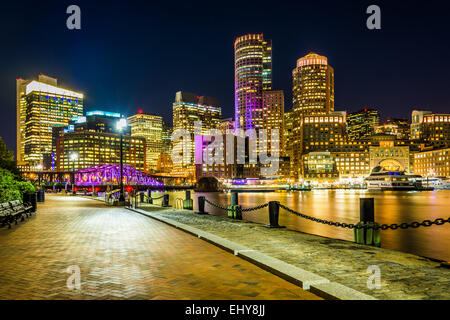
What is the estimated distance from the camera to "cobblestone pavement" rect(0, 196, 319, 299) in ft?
19.2

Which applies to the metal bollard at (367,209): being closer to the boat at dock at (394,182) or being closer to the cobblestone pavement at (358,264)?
the cobblestone pavement at (358,264)

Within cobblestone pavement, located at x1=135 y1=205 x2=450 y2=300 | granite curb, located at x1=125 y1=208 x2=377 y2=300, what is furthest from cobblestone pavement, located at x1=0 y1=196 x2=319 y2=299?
cobblestone pavement, located at x1=135 y1=205 x2=450 y2=300

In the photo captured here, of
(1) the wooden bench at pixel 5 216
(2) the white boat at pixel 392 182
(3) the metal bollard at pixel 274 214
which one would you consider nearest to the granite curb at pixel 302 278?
(3) the metal bollard at pixel 274 214

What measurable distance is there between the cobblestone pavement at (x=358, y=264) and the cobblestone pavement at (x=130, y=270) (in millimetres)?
1114

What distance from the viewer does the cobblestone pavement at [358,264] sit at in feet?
19.7

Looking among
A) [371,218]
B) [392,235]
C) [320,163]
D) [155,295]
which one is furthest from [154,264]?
[320,163]

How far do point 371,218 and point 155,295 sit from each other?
26.0 feet

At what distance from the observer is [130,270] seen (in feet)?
24.0

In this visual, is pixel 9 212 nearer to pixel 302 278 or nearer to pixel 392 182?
pixel 302 278

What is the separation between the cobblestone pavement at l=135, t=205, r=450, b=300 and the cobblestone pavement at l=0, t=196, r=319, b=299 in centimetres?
111

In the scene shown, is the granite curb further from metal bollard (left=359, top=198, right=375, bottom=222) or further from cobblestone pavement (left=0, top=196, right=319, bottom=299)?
metal bollard (left=359, top=198, right=375, bottom=222)
